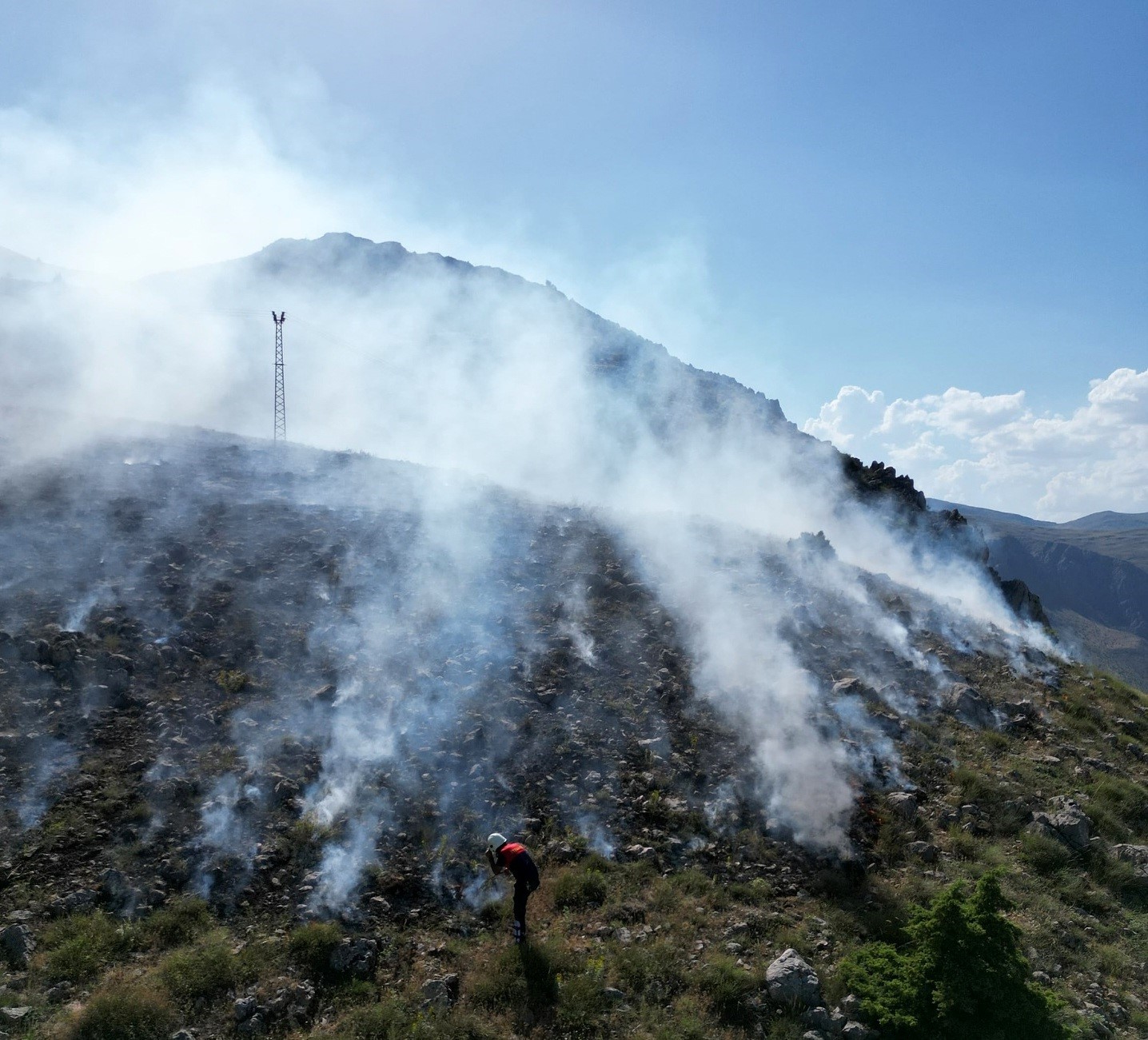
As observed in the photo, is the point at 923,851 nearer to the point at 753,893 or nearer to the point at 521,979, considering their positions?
the point at 753,893

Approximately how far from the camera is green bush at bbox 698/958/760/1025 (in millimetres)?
6090

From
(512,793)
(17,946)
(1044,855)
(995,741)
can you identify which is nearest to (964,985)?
(1044,855)

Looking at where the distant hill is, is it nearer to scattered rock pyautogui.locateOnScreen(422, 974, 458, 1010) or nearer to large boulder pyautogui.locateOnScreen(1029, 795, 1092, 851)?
large boulder pyautogui.locateOnScreen(1029, 795, 1092, 851)

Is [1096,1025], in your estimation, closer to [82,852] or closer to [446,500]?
[82,852]

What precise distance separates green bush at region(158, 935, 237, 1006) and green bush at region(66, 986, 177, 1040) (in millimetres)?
184

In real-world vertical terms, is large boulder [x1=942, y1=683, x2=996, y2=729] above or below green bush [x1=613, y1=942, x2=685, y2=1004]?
above

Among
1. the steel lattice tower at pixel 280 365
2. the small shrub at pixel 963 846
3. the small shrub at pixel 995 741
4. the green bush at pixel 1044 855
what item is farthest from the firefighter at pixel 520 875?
the steel lattice tower at pixel 280 365

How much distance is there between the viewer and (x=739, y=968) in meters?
6.47

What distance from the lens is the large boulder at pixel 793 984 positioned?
6.14 metres

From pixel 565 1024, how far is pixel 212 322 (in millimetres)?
56801

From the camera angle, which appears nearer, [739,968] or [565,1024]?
[565,1024]

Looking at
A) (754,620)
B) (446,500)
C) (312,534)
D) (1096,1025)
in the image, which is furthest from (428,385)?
(1096,1025)

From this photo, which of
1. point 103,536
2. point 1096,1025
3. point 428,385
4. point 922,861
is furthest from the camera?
point 428,385

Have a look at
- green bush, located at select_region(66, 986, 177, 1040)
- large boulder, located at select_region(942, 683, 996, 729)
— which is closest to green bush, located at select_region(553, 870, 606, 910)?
green bush, located at select_region(66, 986, 177, 1040)
